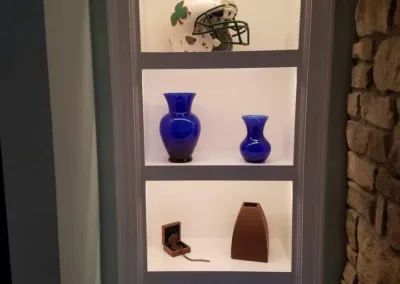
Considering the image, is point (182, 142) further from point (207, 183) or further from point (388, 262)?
point (388, 262)

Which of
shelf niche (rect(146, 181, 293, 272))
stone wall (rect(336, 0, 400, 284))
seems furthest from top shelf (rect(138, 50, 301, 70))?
shelf niche (rect(146, 181, 293, 272))

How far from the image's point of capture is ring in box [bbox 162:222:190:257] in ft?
5.30

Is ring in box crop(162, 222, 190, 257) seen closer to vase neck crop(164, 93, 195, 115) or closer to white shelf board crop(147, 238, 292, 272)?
white shelf board crop(147, 238, 292, 272)

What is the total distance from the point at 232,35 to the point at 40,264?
97 centimetres

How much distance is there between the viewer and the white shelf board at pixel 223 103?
1.64 metres

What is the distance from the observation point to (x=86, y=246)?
132 centimetres

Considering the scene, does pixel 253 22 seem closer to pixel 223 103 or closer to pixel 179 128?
pixel 223 103

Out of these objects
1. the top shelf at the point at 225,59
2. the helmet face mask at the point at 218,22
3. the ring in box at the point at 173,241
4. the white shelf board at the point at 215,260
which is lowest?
the white shelf board at the point at 215,260

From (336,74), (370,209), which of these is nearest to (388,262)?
(370,209)

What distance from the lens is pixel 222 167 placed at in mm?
1469

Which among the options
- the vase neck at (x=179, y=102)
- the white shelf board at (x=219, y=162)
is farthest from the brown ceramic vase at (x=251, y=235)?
the vase neck at (x=179, y=102)

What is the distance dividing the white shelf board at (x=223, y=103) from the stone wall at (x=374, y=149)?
0.30 m

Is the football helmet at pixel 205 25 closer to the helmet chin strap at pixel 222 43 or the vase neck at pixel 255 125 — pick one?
the helmet chin strap at pixel 222 43

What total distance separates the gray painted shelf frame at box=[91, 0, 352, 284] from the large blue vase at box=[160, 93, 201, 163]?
0.06 m
